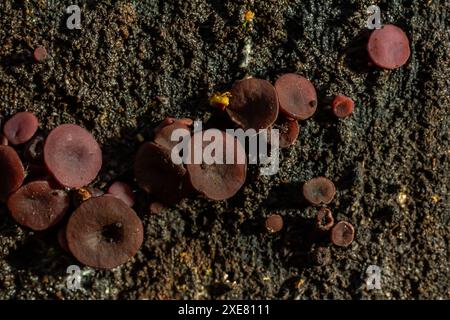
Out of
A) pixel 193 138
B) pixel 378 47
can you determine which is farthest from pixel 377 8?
pixel 193 138

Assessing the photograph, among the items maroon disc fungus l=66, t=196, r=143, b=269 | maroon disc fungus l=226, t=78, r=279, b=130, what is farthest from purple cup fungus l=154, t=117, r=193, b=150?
maroon disc fungus l=66, t=196, r=143, b=269

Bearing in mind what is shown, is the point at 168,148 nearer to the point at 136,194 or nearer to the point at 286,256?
the point at 136,194

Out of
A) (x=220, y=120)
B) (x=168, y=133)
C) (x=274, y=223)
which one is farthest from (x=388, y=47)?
(x=168, y=133)

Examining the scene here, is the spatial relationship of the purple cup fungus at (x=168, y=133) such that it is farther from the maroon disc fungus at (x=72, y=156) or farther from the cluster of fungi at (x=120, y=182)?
the maroon disc fungus at (x=72, y=156)

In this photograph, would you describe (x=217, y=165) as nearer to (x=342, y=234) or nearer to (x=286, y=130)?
(x=286, y=130)

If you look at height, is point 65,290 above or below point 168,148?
below

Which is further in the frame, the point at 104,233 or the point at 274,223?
the point at 274,223

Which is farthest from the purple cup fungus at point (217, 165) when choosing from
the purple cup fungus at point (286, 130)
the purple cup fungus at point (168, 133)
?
the purple cup fungus at point (286, 130)

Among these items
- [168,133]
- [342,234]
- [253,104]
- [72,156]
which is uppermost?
[253,104]
